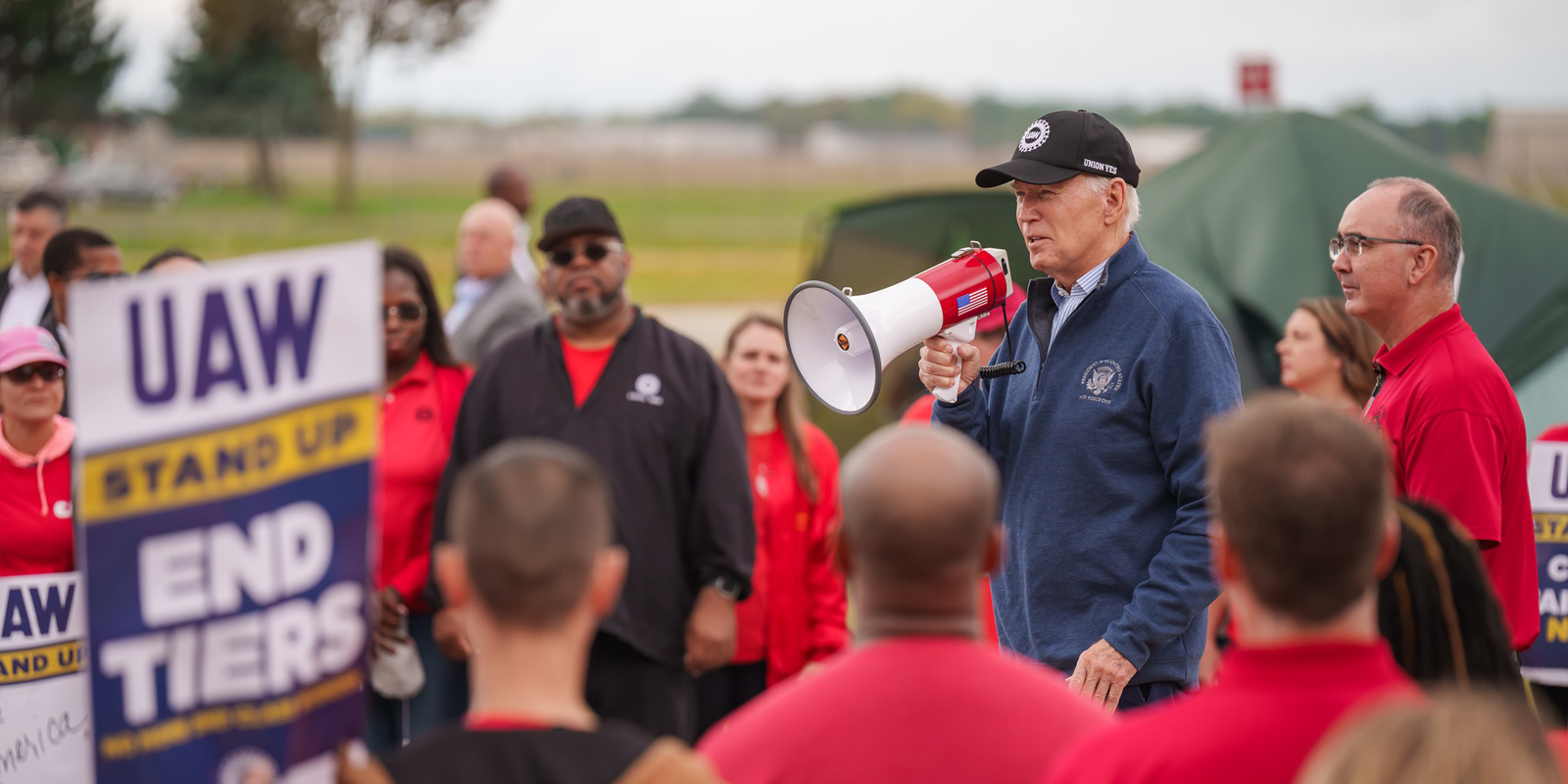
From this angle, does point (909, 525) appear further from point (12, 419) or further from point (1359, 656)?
point (12, 419)

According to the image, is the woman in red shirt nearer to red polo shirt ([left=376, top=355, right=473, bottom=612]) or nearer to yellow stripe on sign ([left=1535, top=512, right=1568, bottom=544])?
red polo shirt ([left=376, top=355, right=473, bottom=612])

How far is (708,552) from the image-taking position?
4266 mm

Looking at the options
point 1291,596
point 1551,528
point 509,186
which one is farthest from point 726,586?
point 509,186

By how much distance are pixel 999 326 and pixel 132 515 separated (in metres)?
3.97

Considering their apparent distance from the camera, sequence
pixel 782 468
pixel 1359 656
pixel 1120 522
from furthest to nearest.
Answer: pixel 782 468, pixel 1120 522, pixel 1359 656

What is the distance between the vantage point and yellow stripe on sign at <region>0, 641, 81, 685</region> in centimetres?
418

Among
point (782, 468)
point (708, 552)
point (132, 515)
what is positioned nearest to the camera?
point (132, 515)

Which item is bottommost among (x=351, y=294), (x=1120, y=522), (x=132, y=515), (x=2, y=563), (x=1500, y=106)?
(x=2, y=563)

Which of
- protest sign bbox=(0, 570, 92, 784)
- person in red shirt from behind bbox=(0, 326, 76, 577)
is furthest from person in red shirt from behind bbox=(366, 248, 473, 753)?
person in red shirt from behind bbox=(0, 326, 76, 577)

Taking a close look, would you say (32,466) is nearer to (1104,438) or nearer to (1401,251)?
(1104,438)

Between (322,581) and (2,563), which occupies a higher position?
(322,581)

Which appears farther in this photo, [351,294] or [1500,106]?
[1500,106]

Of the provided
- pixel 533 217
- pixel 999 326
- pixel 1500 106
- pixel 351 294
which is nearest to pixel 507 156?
pixel 533 217

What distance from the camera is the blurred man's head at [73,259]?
239 inches
